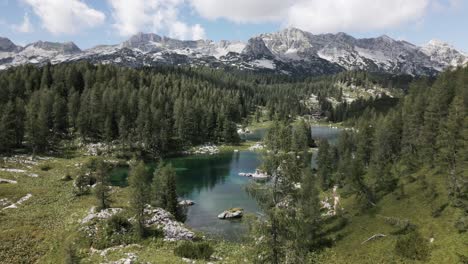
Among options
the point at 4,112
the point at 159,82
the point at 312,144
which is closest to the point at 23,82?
the point at 4,112

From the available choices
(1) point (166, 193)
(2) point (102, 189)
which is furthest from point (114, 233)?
(1) point (166, 193)

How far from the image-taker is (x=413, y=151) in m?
83.2

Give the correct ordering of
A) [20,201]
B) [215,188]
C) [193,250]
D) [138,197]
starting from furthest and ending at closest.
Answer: [215,188] → [20,201] → [138,197] → [193,250]

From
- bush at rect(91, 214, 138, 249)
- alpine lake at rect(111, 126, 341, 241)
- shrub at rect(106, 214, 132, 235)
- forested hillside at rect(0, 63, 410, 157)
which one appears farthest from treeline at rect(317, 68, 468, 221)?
shrub at rect(106, 214, 132, 235)

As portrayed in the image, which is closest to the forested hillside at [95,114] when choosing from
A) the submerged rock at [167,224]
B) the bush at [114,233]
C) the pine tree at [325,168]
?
the pine tree at [325,168]

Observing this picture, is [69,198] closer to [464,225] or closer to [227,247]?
[227,247]

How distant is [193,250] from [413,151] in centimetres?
6059

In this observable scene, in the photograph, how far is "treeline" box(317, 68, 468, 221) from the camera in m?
54.2

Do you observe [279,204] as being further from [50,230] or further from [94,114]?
[94,114]

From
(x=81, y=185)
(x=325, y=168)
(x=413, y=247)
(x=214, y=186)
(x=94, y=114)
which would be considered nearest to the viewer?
(x=413, y=247)

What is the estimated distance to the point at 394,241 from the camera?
153 feet

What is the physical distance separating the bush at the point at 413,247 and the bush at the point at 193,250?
2407 centimetres

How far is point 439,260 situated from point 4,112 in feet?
367

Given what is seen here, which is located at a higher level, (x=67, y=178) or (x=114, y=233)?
(x=114, y=233)
